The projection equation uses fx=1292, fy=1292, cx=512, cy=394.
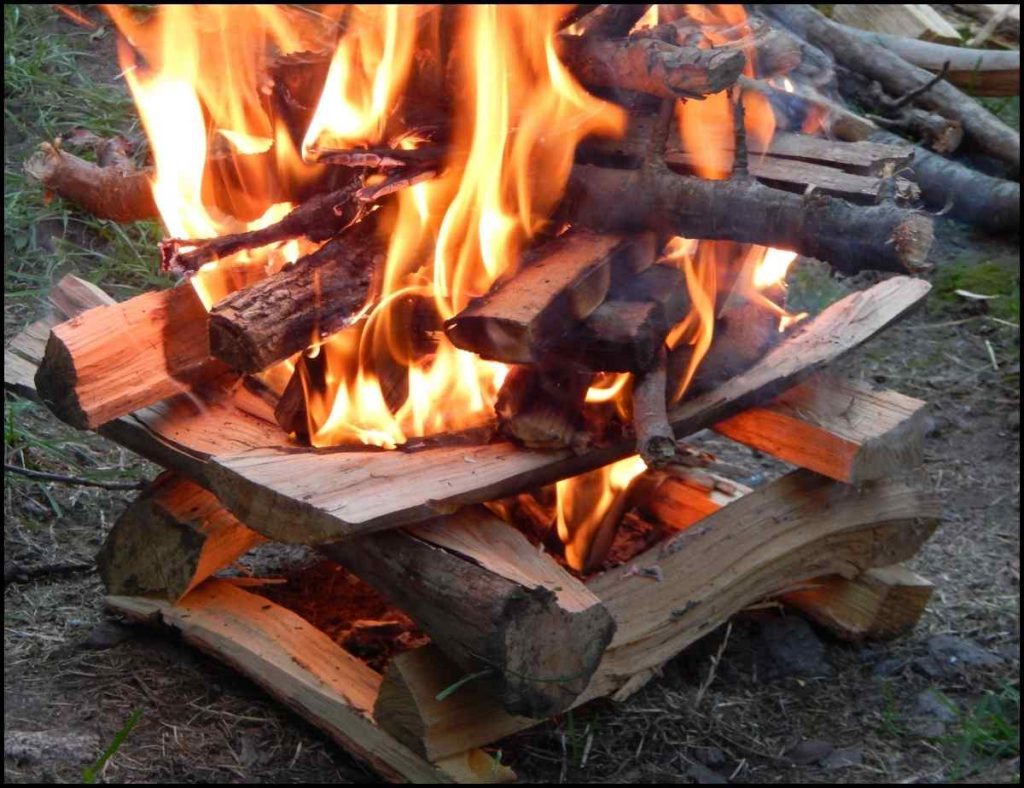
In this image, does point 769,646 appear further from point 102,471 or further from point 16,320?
point 16,320

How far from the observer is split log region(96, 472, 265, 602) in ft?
9.07

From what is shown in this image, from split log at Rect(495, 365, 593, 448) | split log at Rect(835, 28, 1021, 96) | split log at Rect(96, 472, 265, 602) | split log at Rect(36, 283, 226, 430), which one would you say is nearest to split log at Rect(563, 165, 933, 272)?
split log at Rect(495, 365, 593, 448)

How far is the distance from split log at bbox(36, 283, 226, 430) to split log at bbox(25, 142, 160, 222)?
56 cm

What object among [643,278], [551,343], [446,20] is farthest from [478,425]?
[446,20]

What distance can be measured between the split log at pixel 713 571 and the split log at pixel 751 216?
0.69m

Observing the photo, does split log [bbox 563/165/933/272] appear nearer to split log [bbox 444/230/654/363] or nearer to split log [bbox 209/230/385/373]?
split log [bbox 444/230/654/363]

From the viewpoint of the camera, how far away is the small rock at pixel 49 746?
2375 millimetres

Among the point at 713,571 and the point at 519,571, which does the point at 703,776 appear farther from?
the point at 519,571

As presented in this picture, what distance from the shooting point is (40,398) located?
2654 millimetres

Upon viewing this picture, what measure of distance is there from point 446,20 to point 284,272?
667mm

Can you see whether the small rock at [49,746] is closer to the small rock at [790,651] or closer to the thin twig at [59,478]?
the thin twig at [59,478]

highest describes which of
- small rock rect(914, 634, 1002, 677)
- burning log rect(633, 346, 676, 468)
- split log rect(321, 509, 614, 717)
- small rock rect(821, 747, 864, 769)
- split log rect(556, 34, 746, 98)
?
split log rect(556, 34, 746, 98)

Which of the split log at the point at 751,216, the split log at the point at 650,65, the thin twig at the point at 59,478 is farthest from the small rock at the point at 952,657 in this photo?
the thin twig at the point at 59,478

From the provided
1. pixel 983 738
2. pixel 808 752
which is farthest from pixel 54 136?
pixel 983 738
